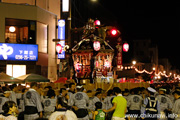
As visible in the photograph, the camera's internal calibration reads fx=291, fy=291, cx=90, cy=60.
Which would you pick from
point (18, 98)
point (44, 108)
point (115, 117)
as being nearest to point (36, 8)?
point (18, 98)

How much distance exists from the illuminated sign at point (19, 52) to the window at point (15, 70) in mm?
1033

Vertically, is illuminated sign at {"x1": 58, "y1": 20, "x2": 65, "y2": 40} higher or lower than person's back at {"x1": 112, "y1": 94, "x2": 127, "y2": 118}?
higher

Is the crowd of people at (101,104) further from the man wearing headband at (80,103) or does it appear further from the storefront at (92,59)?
the storefront at (92,59)

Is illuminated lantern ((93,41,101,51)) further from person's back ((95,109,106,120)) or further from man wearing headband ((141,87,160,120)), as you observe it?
person's back ((95,109,106,120))

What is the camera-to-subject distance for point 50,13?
3075 centimetres

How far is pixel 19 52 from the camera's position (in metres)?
26.4

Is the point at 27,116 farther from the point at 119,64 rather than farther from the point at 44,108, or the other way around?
the point at 119,64

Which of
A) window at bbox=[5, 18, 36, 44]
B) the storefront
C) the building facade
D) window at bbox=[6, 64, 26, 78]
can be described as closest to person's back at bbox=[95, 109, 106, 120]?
the storefront

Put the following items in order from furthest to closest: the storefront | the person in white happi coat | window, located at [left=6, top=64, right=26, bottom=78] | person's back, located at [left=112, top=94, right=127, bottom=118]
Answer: the storefront, window, located at [left=6, top=64, right=26, bottom=78], the person in white happi coat, person's back, located at [left=112, top=94, right=127, bottom=118]

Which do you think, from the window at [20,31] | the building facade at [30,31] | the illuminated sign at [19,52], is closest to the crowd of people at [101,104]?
the illuminated sign at [19,52]

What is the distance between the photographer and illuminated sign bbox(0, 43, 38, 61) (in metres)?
25.7

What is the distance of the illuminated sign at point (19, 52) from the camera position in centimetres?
2569

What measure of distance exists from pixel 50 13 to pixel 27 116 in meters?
21.6

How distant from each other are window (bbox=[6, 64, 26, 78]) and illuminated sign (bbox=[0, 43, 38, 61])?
1033 mm
